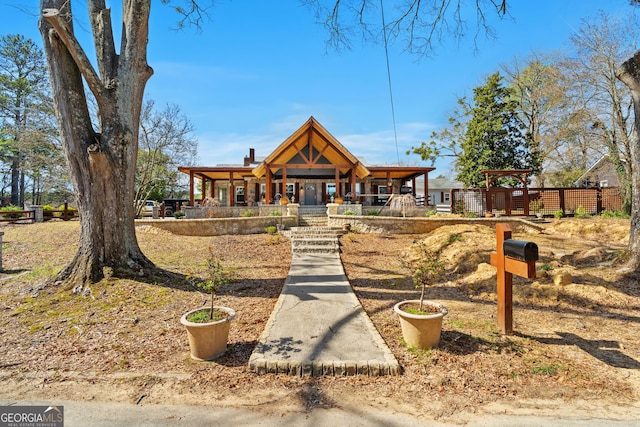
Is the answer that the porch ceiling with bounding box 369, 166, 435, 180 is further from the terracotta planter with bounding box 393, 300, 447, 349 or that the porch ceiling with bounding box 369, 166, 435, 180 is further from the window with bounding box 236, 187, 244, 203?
the terracotta planter with bounding box 393, 300, 447, 349

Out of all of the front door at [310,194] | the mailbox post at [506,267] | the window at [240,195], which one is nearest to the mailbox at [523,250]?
the mailbox post at [506,267]

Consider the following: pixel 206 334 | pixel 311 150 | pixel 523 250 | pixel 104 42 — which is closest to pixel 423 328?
pixel 523 250

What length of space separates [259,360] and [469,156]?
956 inches

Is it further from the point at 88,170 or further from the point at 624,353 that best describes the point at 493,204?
the point at 88,170

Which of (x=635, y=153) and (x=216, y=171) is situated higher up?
(x=216, y=171)

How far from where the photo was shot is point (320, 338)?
Result: 3.38m

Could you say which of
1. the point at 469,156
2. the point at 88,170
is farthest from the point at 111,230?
the point at 469,156

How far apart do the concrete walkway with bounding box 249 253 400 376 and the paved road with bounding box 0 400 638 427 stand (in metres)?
0.55

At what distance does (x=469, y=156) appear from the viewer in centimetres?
2295

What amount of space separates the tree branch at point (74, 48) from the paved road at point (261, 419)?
15.6 feet

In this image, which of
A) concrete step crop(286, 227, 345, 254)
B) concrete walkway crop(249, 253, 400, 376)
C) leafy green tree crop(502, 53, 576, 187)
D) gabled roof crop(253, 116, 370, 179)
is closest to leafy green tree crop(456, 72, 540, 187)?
leafy green tree crop(502, 53, 576, 187)

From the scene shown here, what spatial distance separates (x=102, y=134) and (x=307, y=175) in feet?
51.8

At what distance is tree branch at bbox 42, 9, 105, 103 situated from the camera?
429 cm

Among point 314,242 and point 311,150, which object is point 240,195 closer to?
point 311,150
